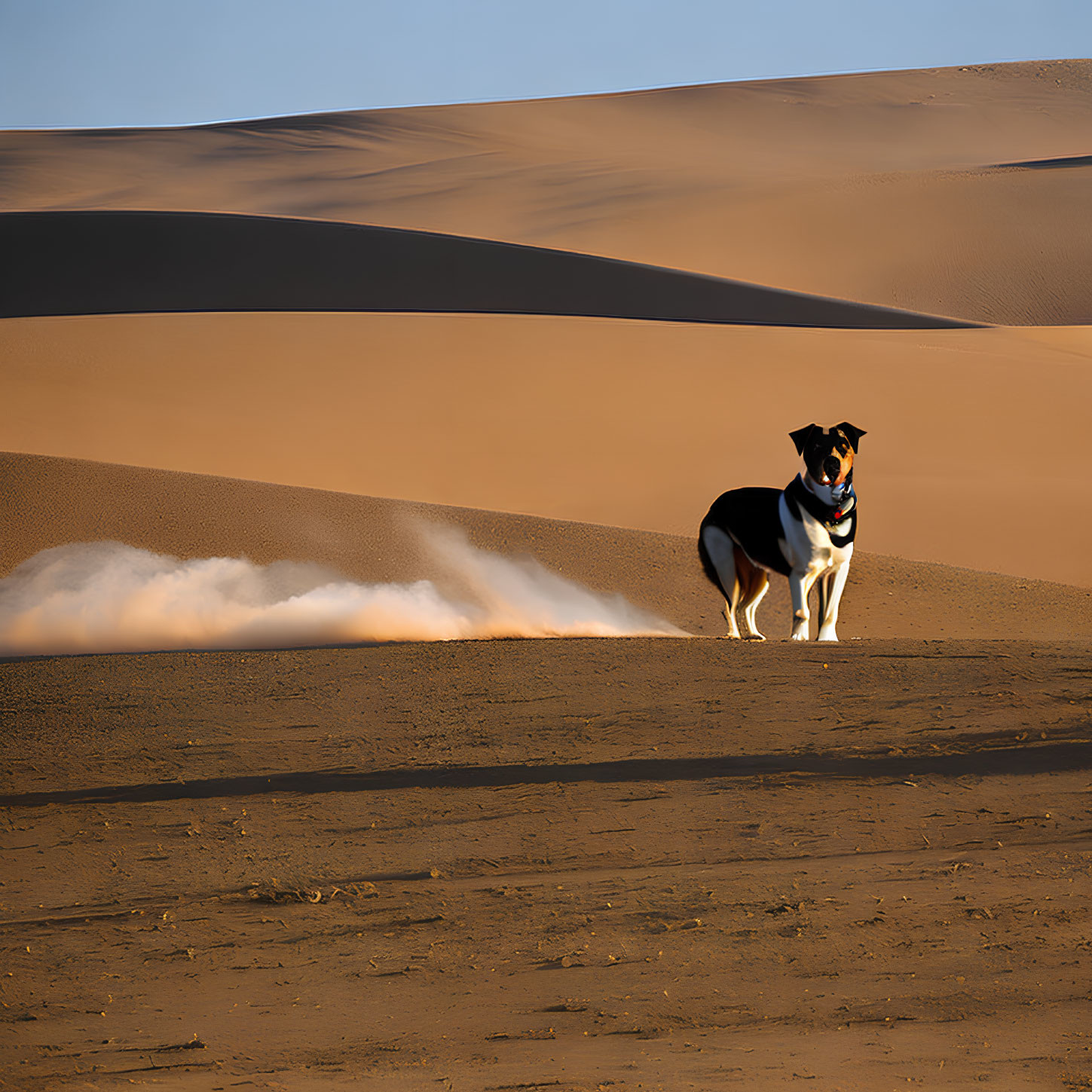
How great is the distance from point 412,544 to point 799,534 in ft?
21.3

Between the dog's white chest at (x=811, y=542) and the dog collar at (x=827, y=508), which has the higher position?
the dog collar at (x=827, y=508)

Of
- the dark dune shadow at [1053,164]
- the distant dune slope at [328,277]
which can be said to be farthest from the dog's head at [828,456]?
the dark dune shadow at [1053,164]

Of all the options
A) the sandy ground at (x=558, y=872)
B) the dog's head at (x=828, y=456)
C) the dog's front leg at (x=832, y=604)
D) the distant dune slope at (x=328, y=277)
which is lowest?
the sandy ground at (x=558, y=872)

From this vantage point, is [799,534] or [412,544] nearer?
[799,534]

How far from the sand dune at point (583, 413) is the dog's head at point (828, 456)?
24.7ft

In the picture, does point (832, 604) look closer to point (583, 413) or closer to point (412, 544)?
point (412, 544)

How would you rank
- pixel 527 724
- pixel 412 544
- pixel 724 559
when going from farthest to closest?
pixel 412 544 < pixel 724 559 < pixel 527 724

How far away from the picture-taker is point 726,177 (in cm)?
6488

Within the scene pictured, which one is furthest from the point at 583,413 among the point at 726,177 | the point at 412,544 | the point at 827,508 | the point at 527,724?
the point at 726,177

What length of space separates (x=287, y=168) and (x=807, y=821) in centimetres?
7609

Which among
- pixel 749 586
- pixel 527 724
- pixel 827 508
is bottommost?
pixel 527 724

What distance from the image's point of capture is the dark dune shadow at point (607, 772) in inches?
238

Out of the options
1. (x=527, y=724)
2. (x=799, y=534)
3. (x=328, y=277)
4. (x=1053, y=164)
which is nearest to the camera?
(x=527, y=724)

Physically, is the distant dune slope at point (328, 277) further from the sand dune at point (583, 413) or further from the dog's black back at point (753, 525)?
the dog's black back at point (753, 525)
